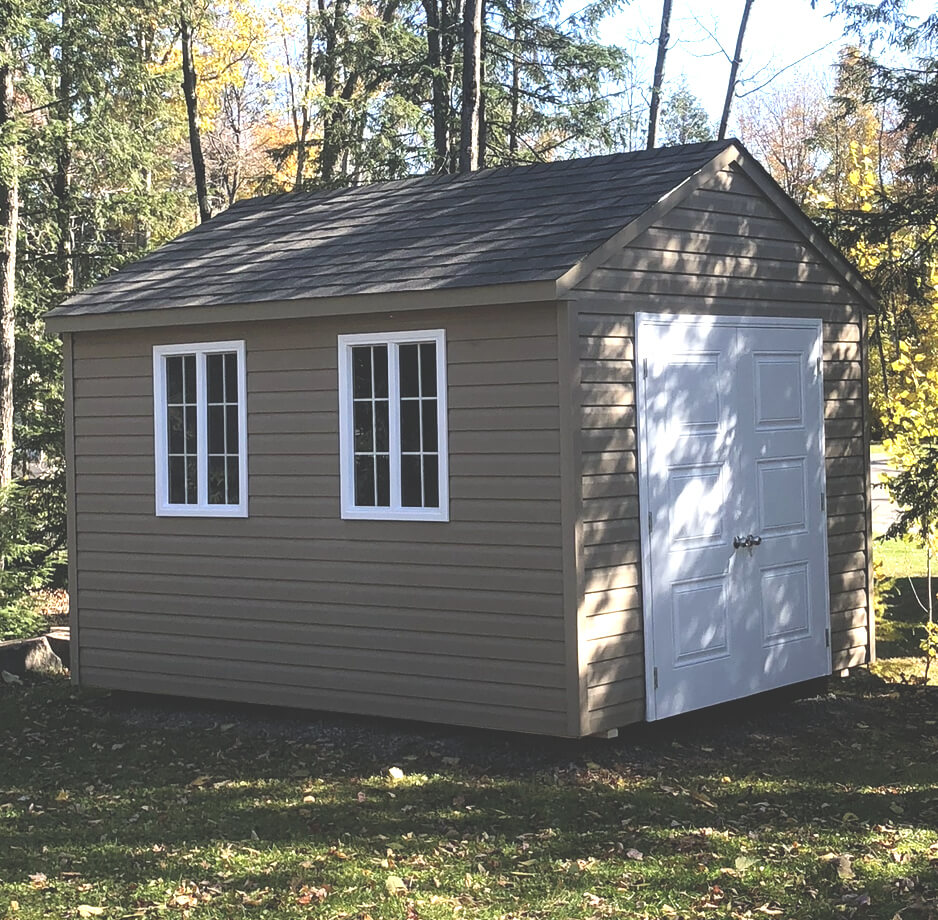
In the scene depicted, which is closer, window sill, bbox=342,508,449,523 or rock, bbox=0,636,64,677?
window sill, bbox=342,508,449,523

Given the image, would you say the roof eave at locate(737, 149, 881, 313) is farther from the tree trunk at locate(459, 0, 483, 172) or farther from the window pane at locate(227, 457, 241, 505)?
the tree trunk at locate(459, 0, 483, 172)

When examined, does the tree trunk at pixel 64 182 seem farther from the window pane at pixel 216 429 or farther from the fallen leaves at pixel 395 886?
the fallen leaves at pixel 395 886

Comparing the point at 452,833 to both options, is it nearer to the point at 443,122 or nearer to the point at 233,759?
the point at 233,759

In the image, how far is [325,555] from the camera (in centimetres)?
974

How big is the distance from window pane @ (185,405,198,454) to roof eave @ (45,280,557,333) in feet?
2.11

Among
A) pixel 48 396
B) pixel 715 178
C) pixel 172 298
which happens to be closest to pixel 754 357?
pixel 715 178

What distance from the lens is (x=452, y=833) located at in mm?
7398

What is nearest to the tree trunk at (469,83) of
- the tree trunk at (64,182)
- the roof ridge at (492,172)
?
the roof ridge at (492,172)

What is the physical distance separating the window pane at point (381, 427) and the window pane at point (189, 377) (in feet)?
5.31

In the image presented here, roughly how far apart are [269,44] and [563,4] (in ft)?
32.9

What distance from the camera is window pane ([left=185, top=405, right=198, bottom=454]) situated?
34.0 feet

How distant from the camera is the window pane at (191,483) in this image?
410 inches

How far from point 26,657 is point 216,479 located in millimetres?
3204

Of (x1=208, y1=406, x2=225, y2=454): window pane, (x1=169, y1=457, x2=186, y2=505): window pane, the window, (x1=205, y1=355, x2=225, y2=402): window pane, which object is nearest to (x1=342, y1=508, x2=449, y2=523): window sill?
the window
